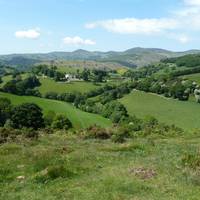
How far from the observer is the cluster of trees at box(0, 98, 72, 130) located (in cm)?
9847

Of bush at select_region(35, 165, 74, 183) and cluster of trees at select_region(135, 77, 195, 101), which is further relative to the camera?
cluster of trees at select_region(135, 77, 195, 101)

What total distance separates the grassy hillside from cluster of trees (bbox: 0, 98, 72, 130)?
218 ft

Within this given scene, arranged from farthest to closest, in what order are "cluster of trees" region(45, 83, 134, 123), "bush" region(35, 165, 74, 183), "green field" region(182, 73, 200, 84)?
"green field" region(182, 73, 200, 84), "cluster of trees" region(45, 83, 134, 123), "bush" region(35, 165, 74, 183)

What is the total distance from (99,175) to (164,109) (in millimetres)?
123695

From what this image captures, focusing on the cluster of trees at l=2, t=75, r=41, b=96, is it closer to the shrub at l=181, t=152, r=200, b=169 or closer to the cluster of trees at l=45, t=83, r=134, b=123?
the cluster of trees at l=45, t=83, r=134, b=123

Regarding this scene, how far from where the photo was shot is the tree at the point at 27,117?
98500mm

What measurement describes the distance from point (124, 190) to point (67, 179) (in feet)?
13.1

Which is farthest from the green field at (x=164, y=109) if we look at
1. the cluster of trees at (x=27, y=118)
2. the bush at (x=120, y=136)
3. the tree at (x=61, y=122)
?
the bush at (x=120, y=136)

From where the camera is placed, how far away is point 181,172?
22391mm

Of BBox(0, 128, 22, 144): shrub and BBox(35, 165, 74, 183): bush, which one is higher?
BBox(35, 165, 74, 183): bush

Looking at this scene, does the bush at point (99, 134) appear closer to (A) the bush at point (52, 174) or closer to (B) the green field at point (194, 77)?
(A) the bush at point (52, 174)

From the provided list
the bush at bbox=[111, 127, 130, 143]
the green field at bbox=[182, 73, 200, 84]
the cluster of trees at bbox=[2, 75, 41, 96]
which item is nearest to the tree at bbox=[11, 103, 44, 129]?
the bush at bbox=[111, 127, 130, 143]

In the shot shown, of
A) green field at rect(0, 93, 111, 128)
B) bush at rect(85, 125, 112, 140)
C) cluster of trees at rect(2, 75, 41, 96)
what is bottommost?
green field at rect(0, 93, 111, 128)

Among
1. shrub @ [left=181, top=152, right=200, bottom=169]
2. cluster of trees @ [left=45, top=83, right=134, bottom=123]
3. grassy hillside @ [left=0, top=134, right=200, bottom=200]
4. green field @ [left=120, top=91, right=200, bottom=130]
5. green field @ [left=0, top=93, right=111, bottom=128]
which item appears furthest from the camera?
cluster of trees @ [left=45, top=83, right=134, bottom=123]
